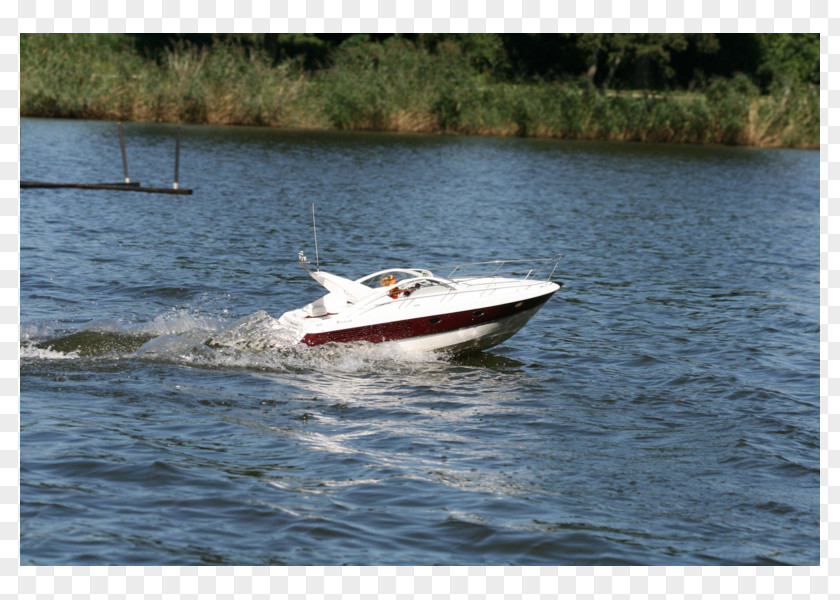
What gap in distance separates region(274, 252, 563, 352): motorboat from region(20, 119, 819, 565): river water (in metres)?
0.33

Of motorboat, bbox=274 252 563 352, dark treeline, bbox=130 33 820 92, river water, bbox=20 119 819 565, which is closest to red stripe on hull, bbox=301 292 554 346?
motorboat, bbox=274 252 563 352

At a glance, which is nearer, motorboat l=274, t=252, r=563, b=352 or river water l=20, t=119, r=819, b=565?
river water l=20, t=119, r=819, b=565

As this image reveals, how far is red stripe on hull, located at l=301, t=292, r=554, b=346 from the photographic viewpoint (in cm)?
1675

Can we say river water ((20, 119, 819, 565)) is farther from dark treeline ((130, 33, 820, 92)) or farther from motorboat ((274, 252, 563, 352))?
dark treeline ((130, 33, 820, 92))

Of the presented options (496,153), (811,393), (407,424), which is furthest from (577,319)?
(496,153)

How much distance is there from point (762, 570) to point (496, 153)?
4364 centimetres

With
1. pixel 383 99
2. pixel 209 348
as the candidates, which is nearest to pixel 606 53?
pixel 383 99

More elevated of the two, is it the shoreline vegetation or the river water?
the shoreline vegetation

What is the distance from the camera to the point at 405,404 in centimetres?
1482

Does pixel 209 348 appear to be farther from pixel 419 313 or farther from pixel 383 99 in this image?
pixel 383 99

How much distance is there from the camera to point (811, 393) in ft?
53.6

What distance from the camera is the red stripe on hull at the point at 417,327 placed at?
16.8m

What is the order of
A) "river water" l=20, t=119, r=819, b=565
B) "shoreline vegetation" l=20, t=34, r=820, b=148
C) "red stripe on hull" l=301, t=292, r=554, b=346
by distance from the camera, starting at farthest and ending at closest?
"shoreline vegetation" l=20, t=34, r=820, b=148 < "red stripe on hull" l=301, t=292, r=554, b=346 < "river water" l=20, t=119, r=819, b=565

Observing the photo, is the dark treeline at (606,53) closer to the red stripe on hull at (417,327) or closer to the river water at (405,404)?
the river water at (405,404)
